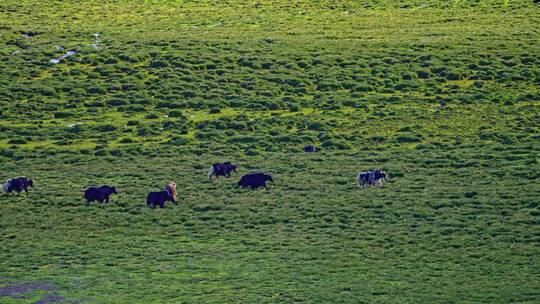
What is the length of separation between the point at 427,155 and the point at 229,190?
11711 mm

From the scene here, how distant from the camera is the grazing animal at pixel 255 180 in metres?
43.8

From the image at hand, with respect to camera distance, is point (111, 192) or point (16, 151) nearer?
point (111, 192)

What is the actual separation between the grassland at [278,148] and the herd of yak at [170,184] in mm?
524

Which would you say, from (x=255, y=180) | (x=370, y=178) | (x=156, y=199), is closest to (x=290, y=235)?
(x=156, y=199)

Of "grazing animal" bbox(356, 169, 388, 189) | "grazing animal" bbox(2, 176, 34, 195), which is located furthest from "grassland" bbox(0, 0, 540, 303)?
"grazing animal" bbox(2, 176, 34, 195)

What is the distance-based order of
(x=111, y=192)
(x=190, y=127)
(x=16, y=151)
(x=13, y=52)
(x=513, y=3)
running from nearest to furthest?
(x=111, y=192)
(x=16, y=151)
(x=190, y=127)
(x=13, y=52)
(x=513, y=3)

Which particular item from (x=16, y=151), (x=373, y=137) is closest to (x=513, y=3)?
(x=373, y=137)

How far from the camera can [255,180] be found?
144ft

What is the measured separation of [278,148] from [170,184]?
440 inches

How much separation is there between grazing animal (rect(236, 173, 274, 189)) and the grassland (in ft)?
1.66

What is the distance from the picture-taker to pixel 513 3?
10000cm

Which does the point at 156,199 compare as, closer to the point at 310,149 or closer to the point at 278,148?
the point at 278,148

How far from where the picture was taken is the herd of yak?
41344 mm

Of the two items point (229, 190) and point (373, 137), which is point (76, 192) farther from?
point (373, 137)
